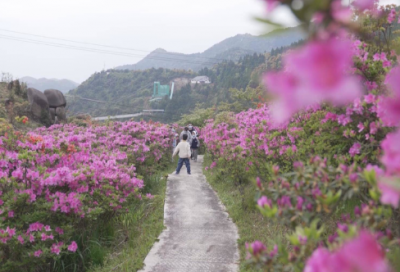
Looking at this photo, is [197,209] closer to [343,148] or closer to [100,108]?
[343,148]

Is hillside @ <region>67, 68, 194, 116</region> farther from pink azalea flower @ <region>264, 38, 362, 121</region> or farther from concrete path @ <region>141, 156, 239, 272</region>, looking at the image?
pink azalea flower @ <region>264, 38, 362, 121</region>

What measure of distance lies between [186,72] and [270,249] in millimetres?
94794

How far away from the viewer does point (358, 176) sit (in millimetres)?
1527

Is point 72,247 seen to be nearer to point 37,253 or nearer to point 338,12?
point 37,253

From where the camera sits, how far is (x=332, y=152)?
358 cm

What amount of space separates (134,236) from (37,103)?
555 inches

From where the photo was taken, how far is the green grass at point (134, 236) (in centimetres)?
404

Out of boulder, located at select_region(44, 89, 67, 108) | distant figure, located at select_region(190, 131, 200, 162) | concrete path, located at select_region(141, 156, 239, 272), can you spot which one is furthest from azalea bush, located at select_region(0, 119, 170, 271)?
boulder, located at select_region(44, 89, 67, 108)

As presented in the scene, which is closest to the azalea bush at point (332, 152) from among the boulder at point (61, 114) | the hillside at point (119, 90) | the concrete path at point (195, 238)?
the concrete path at point (195, 238)

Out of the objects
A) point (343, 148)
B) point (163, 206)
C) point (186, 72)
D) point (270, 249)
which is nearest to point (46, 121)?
point (163, 206)

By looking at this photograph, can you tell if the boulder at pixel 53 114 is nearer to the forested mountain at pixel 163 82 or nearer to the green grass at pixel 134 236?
the green grass at pixel 134 236

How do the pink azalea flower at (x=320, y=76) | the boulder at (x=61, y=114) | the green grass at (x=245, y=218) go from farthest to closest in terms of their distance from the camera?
the boulder at (x=61, y=114) → the green grass at (x=245, y=218) → the pink azalea flower at (x=320, y=76)

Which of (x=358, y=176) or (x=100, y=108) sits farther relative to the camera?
(x=100, y=108)

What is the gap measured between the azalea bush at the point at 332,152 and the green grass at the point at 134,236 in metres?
1.93
